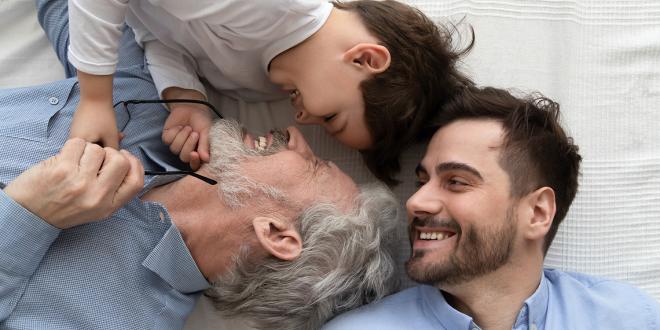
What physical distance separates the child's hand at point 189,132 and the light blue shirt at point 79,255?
0.06 m

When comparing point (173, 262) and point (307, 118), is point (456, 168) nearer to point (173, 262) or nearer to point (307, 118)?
point (307, 118)

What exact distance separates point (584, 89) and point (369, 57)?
691 millimetres

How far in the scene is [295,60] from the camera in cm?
164

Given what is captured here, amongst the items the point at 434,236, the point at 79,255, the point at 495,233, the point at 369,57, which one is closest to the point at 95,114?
the point at 79,255

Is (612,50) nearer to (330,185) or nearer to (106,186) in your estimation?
(330,185)

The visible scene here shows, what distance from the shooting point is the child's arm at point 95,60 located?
1.53 m

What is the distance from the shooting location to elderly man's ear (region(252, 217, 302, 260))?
4.93ft

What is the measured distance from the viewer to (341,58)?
1.60 m

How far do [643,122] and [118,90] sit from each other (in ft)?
4.82

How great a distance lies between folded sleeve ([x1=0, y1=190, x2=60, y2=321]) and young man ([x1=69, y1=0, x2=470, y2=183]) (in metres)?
0.25

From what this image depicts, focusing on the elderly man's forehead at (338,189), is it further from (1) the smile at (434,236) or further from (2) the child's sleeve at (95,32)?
(2) the child's sleeve at (95,32)

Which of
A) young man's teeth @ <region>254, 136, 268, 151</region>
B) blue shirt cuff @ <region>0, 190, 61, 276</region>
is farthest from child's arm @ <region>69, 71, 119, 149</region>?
young man's teeth @ <region>254, 136, 268, 151</region>

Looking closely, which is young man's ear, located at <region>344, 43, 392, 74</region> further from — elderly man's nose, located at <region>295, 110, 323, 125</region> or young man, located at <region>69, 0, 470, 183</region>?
elderly man's nose, located at <region>295, 110, 323, 125</region>

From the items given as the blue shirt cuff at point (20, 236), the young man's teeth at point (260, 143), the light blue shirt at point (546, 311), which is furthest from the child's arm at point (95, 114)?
the light blue shirt at point (546, 311)
